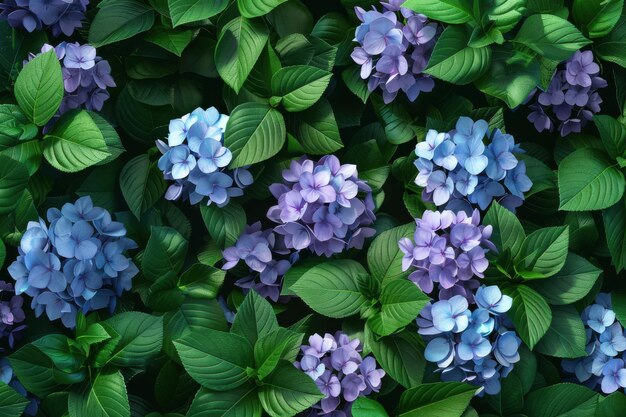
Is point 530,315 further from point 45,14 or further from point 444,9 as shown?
point 45,14

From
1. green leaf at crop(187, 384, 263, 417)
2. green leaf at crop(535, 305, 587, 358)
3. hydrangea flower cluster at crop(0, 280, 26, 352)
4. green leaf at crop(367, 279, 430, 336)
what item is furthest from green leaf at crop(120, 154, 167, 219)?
green leaf at crop(535, 305, 587, 358)

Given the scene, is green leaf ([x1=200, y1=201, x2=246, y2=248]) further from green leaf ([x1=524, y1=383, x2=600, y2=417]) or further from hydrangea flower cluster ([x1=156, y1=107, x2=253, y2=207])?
green leaf ([x1=524, y1=383, x2=600, y2=417])

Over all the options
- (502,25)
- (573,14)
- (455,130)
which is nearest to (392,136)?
(455,130)

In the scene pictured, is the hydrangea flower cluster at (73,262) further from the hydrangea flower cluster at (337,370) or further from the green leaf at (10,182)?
the hydrangea flower cluster at (337,370)

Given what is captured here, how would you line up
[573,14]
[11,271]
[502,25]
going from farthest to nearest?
[573,14] → [502,25] → [11,271]

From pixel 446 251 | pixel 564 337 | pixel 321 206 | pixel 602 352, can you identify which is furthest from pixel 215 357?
pixel 602 352

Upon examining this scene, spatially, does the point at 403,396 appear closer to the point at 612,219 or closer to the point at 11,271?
the point at 612,219

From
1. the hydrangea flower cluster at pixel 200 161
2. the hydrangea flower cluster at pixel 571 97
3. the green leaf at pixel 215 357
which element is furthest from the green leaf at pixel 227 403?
the hydrangea flower cluster at pixel 571 97
